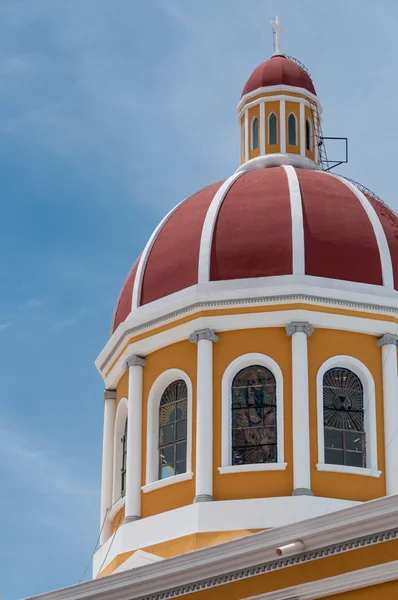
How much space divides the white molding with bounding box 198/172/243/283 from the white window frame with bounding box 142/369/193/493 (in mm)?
1750

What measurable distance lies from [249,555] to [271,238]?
7.69 meters

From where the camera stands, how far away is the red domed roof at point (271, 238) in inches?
1075

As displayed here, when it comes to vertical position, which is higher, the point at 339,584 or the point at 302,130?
the point at 302,130

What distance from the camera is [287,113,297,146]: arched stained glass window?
30.8 m

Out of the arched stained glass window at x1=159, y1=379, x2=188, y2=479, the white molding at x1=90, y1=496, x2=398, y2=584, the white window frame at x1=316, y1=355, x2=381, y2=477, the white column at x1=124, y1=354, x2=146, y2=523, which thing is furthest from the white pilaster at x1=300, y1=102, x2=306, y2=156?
the white molding at x1=90, y1=496, x2=398, y2=584

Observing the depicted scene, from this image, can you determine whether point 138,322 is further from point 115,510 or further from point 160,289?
point 115,510

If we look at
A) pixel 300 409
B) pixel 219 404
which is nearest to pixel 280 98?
pixel 219 404

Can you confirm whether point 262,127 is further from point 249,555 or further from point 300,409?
point 249,555

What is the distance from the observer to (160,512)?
26203mm

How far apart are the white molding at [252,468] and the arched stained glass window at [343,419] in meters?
0.88

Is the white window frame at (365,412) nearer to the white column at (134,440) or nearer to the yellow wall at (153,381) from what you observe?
the yellow wall at (153,381)

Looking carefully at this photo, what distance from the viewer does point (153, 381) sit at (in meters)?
27.4

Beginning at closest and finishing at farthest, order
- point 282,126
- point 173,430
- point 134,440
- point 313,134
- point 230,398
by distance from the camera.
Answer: point 230,398, point 173,430, point 134,440, point 282,126, point 313,134

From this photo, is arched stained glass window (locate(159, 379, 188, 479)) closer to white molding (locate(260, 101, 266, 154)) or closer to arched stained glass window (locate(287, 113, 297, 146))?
white molding (locate(260, 101, 266, 154))
